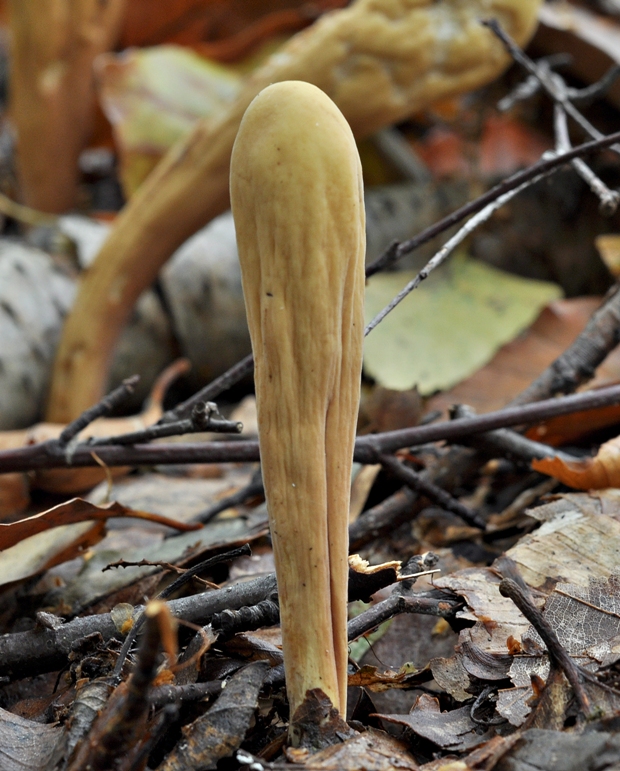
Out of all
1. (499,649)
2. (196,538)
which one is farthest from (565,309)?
(499,649)

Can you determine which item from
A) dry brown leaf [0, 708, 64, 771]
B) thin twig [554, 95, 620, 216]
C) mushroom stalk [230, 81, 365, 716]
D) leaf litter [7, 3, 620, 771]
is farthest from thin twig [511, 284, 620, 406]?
dry brown leaf [0, 708, 64, 771]

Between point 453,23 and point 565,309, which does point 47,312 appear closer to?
point 453,23

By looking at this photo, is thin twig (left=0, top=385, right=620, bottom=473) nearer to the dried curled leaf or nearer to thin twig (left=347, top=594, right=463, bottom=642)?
the dried curled leaf

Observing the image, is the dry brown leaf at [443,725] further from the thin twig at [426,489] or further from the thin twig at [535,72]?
the thin twig at [535,72]

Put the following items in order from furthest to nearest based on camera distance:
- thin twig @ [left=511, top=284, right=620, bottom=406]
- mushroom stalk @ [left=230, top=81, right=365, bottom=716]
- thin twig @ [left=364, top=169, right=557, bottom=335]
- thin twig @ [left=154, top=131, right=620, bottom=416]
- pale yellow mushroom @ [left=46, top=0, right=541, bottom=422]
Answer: pale yellow mushroom @ [left=46, top=0, right=541, bottom=422] → thin twig @ [left=511, top=284, right=620, bottom=406] → thin twig @ [left=154, top=131, right=620, bottom=416] → thin twig @ [left=364, top=169, right=557, bottom=335] → mushroom stalk @ [left=230, top=81, right=365, bottom=716]

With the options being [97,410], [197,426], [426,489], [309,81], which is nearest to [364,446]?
[426,489]

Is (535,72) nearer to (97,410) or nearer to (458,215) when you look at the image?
(458,215)
